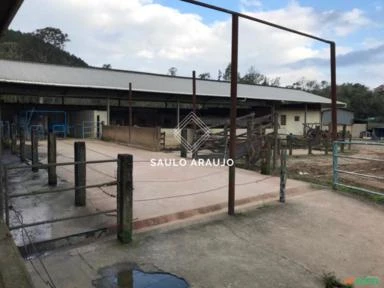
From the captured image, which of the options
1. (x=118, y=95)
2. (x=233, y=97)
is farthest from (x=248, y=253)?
(x=118, y=95)

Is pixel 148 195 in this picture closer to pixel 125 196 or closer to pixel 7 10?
pixel 125 196

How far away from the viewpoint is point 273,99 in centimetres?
3158

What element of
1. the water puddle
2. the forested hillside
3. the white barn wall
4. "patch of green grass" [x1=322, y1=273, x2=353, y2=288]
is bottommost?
"patch of green grass" [x1=322, y1=273, x2=353, y2=288]

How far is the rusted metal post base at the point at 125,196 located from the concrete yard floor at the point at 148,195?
545mm

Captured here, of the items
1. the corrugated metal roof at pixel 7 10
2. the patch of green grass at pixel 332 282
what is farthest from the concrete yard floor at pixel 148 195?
the corrugated metal roof at pixel 7 10

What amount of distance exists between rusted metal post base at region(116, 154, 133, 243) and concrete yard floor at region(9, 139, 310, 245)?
1.79 feet

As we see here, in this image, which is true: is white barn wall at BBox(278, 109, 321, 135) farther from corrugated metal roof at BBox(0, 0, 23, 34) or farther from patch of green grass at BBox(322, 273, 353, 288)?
corrugated metal roof at BBox(0, 0, 23, 34)

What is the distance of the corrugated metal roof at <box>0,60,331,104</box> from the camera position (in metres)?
22.5

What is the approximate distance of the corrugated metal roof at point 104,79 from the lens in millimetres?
22484

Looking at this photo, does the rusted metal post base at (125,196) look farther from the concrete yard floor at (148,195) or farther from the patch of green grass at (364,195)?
the patch of green grass at (364,195)

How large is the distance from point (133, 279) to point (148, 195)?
3.26m

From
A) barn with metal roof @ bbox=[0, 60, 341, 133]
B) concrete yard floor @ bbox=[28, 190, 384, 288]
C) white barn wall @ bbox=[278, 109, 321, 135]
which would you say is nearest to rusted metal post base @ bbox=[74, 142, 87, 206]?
concrete yard floor @ bbox=[28, 190, 384, 288]

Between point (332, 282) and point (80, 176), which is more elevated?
point (80, 176)

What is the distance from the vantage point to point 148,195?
272 inches
